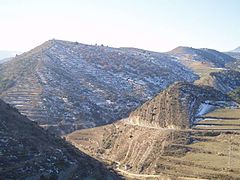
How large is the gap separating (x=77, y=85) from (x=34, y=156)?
94693mm

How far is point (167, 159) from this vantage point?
70.6 meters

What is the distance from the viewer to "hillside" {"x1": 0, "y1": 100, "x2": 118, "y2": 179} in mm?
48281

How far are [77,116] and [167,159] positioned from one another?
51.9 metres

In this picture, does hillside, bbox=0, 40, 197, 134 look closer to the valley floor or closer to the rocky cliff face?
the rocky cliff face

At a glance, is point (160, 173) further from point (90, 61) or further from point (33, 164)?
point (90, 61)

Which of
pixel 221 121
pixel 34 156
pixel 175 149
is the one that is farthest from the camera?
pixel 221 121

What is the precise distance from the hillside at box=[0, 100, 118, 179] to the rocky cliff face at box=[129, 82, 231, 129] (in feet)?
88.6

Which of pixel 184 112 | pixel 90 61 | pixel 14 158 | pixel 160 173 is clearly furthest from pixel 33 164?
pixel 90 61

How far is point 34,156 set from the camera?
52594 mm

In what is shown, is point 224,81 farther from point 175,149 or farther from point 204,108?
point 175,149

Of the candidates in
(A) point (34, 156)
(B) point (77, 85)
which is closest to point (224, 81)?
(B) point (77, 85)

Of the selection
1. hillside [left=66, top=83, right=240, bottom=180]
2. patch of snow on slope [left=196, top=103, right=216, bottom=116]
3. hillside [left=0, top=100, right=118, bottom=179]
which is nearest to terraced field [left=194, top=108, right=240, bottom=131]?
hillside [left=66, top=83, right=240, bottom=180]

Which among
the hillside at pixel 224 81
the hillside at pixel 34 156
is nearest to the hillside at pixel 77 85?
the hillside at pixel 224 81

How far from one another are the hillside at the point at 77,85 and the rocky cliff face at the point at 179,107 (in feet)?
74.9
